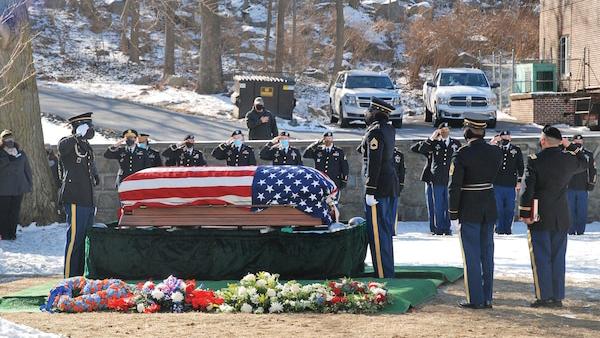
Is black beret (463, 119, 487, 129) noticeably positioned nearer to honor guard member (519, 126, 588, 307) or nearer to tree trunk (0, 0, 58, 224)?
honor guard member (519, 126, 588, 307)

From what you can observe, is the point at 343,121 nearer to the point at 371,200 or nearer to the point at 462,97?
the point at 462,97

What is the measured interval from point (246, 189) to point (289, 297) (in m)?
2.30

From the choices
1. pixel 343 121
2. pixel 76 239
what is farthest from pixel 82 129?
pixel 343 121

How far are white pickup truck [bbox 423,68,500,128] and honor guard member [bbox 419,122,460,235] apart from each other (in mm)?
10798

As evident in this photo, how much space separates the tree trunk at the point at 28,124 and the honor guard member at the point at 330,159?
4055 millimetres

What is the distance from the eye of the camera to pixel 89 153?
34.4 ft

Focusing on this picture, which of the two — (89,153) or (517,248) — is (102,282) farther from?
(517,248)

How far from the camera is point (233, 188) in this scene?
1007 cm

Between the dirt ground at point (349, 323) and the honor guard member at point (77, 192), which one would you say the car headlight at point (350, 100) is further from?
the dirt ground at point (349, 323)

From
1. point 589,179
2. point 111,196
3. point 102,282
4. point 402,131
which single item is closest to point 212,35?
point 402,131

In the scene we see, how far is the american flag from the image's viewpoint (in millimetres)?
9938

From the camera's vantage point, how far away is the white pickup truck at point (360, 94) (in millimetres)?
25328

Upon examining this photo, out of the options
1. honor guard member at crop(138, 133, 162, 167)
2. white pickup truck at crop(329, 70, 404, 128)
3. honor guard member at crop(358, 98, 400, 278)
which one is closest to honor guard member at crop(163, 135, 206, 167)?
honor guard member at crop(138, 133, 162, 167)

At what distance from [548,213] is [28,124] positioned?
924 centimetres
